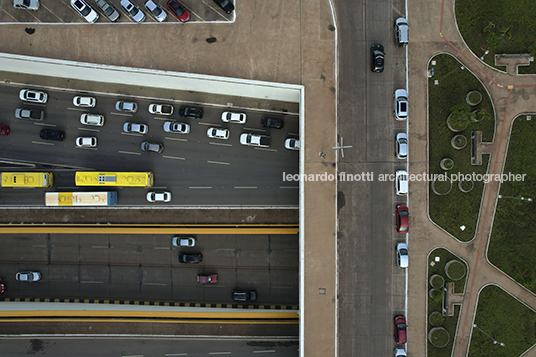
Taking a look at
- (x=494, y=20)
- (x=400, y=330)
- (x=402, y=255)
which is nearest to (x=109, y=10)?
(x=402, y=255)

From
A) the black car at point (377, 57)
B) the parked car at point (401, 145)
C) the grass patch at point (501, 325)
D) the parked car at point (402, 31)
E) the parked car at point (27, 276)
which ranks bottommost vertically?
the grass patch at point (501, 325)

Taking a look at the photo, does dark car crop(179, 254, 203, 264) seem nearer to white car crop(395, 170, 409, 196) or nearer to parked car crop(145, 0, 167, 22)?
white car crop(395, 170, 409, 196)

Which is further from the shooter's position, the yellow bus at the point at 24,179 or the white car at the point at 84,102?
the white car at the point at 84,102

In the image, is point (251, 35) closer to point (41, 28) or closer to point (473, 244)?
point (41, 28)

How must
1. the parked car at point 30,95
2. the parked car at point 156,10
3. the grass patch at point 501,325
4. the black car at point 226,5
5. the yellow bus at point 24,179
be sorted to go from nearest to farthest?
the black car at point 226,5 < the parked car at point 156,10 < the grass patch at point 501,325 < the yellow bus at point 24,179 < the parked car at point 30,95

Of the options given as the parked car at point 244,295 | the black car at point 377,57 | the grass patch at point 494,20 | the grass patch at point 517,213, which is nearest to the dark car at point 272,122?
the black car at point 377,57

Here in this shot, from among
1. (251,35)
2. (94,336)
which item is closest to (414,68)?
(251,35)

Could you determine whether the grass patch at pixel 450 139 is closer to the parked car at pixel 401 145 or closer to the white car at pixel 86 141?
the parked car at pixel 401 145
